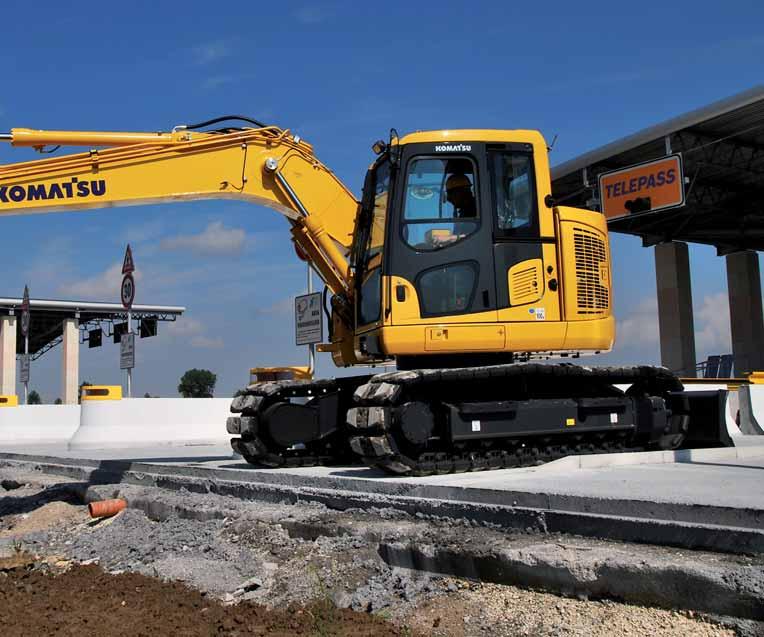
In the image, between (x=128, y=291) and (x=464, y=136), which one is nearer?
(x=464, y=136)

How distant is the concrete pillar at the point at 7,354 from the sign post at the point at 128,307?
39.7 metres

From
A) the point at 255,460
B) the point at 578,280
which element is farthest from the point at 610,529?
the point at 255,460

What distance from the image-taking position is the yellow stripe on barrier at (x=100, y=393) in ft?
60.3

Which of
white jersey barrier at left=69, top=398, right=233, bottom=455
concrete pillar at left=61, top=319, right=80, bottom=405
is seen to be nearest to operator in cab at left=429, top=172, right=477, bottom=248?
white jersey barrier at left=69, top=398, right=233, bottom=455

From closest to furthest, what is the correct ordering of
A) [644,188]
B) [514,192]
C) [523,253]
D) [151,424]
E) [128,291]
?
[523,253] → [514,192] → [128,291] → [151,424] → [644,188]

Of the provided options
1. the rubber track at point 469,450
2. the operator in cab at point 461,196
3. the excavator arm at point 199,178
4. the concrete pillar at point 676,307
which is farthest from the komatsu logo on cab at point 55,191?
the concrete pillar at point 676,307

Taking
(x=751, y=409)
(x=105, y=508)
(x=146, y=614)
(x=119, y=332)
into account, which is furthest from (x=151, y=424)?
(x=119, y=332)

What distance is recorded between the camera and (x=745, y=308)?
139 feet

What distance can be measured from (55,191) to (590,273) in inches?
238

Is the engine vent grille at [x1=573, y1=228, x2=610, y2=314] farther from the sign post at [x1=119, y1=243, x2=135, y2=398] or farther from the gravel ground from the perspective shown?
the sign post at [x1=119, y1=243, x2=135, y2=398]

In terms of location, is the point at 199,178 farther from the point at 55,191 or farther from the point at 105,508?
the point at 105,508

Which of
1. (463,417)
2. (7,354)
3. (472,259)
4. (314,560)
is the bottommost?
(314,560)

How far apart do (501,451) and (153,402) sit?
1145 centimetres

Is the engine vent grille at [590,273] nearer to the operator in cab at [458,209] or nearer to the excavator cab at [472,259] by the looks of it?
the excavator cab at [472,259]
